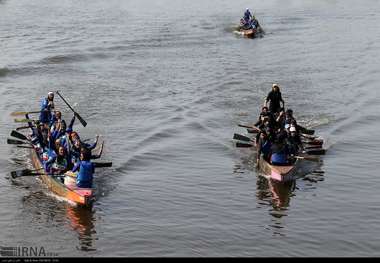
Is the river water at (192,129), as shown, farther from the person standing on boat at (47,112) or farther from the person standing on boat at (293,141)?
the person standing on boat at (47,112)

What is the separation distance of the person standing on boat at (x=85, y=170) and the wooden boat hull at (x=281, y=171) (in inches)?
236

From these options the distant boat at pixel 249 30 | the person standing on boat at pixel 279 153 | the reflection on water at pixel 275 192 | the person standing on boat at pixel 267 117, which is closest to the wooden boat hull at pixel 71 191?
the reflection on water at pixel 275 192

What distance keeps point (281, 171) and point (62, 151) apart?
6.89 m

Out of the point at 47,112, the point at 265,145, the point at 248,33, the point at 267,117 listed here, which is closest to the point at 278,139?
the point at 265,145

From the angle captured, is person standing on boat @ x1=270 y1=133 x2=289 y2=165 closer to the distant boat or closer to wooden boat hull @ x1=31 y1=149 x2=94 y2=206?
wooden boat hull @ x1=31 y1=149 x2=94 y2=206

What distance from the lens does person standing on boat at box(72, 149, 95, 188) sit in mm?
18797

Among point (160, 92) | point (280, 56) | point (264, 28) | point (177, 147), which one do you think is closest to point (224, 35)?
point (264, 28)

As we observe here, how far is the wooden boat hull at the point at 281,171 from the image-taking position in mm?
21078

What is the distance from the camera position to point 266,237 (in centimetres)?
1772

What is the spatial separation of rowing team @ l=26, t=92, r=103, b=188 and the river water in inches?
34.8

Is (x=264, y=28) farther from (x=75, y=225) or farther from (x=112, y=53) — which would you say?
(x=75, y=225)

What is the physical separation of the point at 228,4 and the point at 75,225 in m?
58.1

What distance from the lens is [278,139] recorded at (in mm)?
21781

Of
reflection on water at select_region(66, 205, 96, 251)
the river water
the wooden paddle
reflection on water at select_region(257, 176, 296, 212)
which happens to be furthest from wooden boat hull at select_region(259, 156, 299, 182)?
reflection on water at select_region(66, 205, 96, 251)
